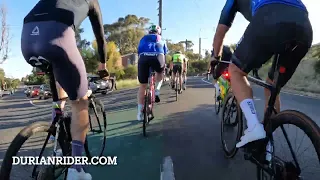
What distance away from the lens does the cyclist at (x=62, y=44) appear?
2279 millimetres

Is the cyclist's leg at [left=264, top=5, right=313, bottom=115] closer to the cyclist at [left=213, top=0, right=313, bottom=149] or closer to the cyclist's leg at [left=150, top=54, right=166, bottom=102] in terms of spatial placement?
the cyclist at [left=213, top=0, right=313, bottom=149]

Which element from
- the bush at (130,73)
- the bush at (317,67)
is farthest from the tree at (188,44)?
the bush at (317,67)

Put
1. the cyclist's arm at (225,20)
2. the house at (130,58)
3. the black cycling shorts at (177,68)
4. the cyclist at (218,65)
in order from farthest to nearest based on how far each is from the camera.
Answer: the house at (130,58) → the black cycling shorts at (177,68) → the cyclist at (218,65) → the cyclist's arm at (225,20)

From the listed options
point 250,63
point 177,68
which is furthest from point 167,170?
point 177,68

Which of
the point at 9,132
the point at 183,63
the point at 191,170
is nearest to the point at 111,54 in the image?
the point at 183,63

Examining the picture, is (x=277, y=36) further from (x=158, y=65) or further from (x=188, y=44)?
(x=188, y=44)

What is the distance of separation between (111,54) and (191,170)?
44.0m

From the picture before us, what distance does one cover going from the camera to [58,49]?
7.41 feet

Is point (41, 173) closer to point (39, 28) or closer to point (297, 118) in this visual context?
point (39, 28)

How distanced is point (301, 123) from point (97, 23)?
190cm

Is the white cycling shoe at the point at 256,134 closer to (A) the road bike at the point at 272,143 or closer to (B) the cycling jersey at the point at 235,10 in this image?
(A) the road bike at the point at 272,143

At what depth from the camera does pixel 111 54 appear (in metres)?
46.3

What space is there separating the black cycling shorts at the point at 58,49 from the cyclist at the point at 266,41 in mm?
1332

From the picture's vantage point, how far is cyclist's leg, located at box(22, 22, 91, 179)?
227cm
